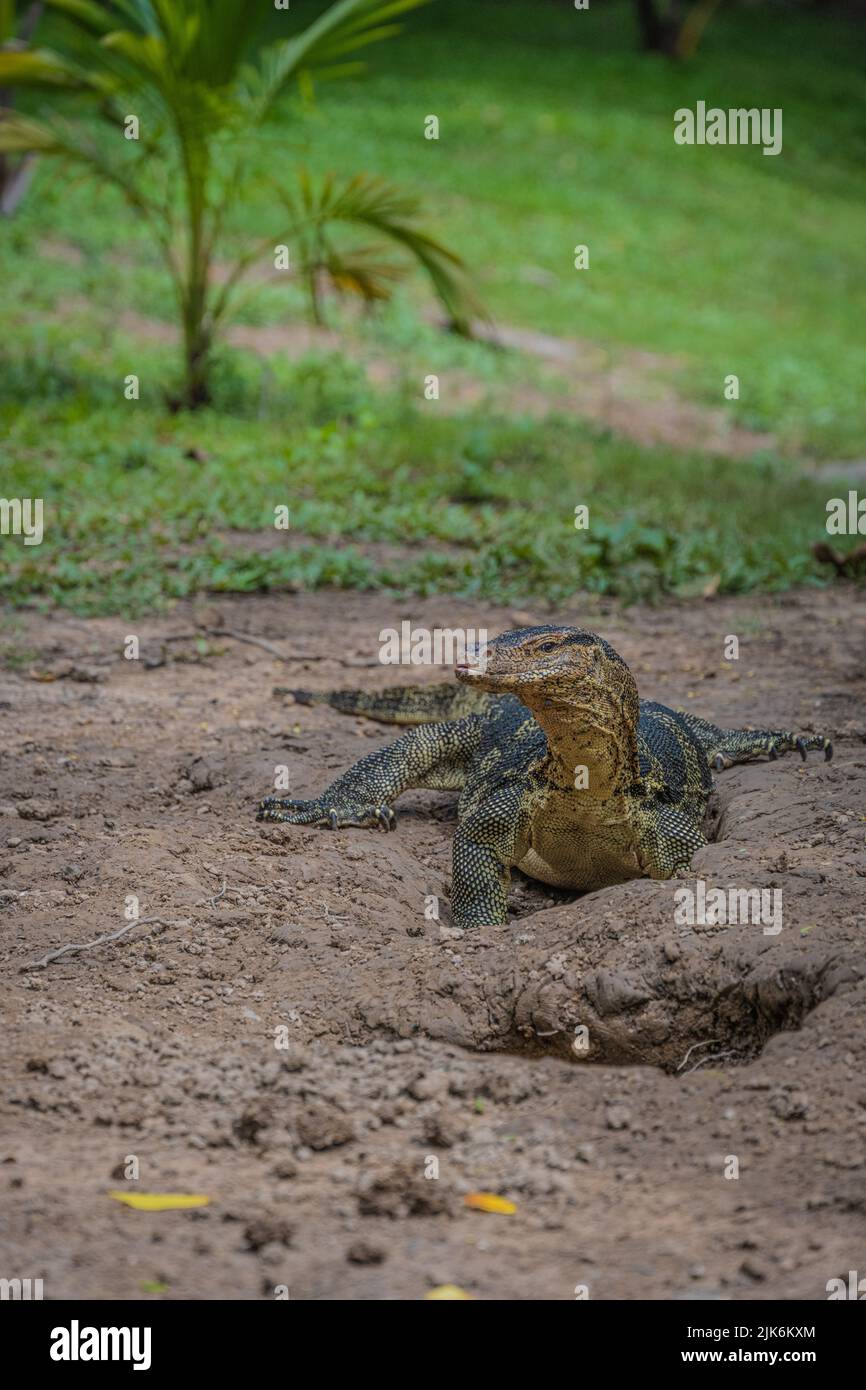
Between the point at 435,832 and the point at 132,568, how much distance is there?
289 cm

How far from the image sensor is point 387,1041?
12.1 ft

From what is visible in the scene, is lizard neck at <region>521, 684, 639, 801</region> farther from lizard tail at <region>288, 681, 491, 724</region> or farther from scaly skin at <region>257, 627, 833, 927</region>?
lizard tail at <region>288, 681, 491, 724</region>

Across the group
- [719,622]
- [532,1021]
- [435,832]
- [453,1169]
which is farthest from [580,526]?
[453,1169]

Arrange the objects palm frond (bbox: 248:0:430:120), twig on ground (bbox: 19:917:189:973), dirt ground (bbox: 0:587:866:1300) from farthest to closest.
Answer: palm frond (bbox: 248:0:430:120) → twig on ground (bbox: 19:917:189:973) → dirt ground (bbox: 0:587:866:1300)

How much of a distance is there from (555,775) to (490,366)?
8.69 metres

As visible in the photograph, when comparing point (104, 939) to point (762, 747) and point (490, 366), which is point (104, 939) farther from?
point (490, 366)

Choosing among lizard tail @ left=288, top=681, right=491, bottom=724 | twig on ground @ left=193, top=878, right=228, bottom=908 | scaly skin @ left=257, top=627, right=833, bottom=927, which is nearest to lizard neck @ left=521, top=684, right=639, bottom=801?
scaly skin @ left=257, top=627, right=833, bottom=927

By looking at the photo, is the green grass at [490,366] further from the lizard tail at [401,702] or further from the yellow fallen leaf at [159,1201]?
the yellow fallen leaf at [159,1201]

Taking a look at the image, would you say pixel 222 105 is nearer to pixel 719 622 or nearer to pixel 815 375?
pixel 719 622

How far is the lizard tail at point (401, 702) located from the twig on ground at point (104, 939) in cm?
183

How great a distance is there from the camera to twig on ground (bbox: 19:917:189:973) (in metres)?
4.01

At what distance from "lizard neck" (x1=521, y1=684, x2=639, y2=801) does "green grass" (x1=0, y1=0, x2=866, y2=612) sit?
2.96m

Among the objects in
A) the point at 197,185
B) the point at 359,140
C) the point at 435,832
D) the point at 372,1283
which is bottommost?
the point at 372,1283

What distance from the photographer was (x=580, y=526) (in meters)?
8.30
